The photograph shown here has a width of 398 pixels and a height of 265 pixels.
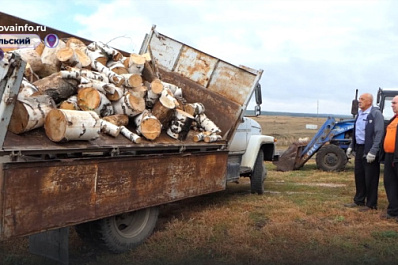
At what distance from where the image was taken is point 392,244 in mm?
5039

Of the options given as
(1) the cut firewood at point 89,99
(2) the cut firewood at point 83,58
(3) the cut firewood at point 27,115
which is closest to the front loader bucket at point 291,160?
(2) the cut firewood at point 83,58

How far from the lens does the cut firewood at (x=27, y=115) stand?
3664 mm

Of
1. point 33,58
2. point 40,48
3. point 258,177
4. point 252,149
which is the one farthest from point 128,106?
point 258,177

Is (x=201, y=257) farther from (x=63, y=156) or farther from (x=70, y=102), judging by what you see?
(x=70, y=102)

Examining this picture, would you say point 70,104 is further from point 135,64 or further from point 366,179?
point 366,179

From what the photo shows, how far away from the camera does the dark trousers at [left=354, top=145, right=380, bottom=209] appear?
6.84 meters

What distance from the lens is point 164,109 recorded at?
18.4 ft

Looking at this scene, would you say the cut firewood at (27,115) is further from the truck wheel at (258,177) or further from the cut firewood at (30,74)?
the truck wheel at (258,177)

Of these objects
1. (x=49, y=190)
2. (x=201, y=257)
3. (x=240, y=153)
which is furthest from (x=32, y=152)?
(x=240, y=153)

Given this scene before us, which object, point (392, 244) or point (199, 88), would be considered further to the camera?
point (199, 88)

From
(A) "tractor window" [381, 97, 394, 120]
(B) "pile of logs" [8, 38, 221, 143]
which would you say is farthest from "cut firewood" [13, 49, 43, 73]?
(A) "tractor window" [381, 97, 394, 120]

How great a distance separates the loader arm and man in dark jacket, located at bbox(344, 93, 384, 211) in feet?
21.3

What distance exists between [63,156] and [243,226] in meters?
2.77

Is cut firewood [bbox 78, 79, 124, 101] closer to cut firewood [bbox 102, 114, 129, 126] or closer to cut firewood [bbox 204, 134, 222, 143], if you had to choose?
cut firewood [bbox 102, 114, 129, 126]
